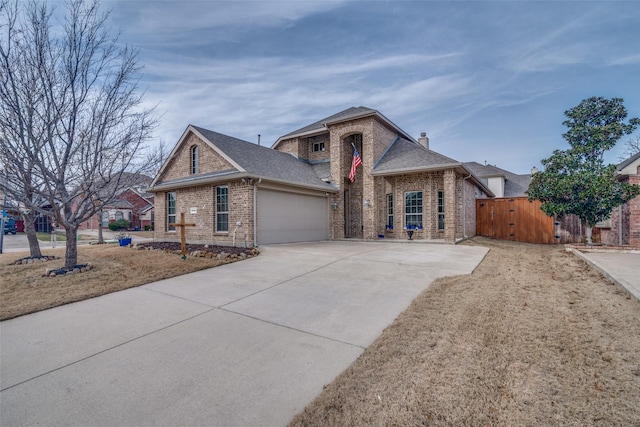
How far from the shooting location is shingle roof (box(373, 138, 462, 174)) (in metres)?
12.1

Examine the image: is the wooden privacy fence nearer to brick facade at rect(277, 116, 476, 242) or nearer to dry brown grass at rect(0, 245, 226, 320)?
brick facade at rect(277, 116, 476, 242)

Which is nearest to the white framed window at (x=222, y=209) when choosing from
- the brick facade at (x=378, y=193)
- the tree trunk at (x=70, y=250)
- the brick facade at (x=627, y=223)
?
the tree trunk at (x=70, y=250)

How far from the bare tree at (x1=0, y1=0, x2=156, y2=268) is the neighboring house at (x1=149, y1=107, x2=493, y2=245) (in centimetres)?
396

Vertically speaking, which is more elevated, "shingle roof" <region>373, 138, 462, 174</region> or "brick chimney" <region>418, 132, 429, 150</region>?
"brick chimney" <region>418, 132, 429, 150</region>

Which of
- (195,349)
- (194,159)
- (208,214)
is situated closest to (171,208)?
(194,159)

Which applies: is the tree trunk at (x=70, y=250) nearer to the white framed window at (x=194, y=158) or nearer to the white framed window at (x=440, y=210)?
the white framed window at (x=194, y=158)

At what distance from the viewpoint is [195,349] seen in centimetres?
318

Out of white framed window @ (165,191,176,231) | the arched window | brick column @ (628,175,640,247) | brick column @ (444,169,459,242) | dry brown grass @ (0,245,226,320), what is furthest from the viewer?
white framed window @ (165,191,176,231)

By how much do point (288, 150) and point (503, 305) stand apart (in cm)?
1616

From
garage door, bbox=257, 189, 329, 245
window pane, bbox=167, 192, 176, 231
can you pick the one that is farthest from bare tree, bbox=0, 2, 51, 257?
window pane, bbox=167, 192, 176, 231

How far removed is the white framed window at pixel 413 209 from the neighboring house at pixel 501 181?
1250cm

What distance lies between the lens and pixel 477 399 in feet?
7.02

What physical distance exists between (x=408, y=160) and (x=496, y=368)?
465 inches

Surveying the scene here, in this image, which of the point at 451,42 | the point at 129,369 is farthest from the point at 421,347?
the point at 451,42
